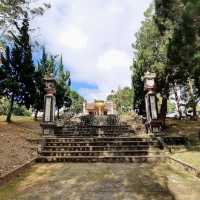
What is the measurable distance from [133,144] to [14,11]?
8.33 metres

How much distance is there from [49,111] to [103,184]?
885 cm

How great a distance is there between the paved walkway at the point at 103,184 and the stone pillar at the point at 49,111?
4.91m

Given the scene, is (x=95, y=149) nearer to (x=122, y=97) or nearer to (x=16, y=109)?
(x=16, y=109)

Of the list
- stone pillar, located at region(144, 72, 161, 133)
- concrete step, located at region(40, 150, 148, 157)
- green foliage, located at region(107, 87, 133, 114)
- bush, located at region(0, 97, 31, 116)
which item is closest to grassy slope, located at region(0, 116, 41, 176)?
concrete step, located at region(40, 150, 148, 157)

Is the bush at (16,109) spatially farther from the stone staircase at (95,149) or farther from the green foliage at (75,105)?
the stone staircase at (95,149)

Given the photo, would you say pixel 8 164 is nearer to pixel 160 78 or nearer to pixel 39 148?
→ pixel 39 148

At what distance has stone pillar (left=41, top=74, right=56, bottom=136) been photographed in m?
15.8

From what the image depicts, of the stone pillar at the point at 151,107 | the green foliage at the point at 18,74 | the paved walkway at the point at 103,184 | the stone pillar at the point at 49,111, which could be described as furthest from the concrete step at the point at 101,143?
the green foliage at the point at 18,74

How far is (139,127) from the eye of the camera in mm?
19234

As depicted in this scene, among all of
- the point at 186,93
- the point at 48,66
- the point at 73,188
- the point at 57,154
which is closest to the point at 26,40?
the point at 48,66

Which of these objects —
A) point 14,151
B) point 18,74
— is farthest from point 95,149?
point 18,74

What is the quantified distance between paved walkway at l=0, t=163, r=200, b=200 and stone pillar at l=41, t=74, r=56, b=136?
4.91 meters

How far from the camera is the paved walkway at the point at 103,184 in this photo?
6824 millimetres

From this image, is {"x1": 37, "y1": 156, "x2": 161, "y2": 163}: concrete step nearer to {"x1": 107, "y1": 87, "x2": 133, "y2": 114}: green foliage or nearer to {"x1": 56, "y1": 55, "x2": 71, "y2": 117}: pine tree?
{"x1": 56, "y1": 55, "x2": 71, "y2": 117}: pine tree
